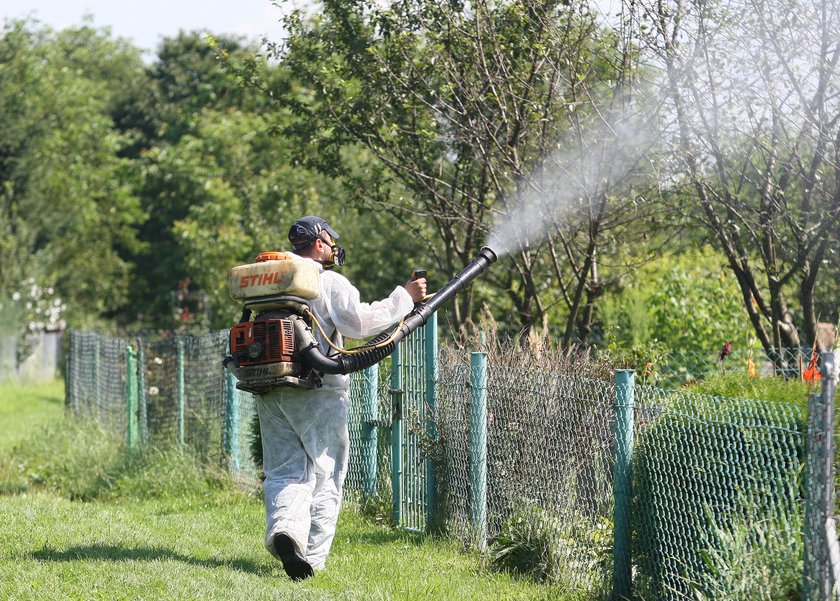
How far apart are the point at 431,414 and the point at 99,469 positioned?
462 cm

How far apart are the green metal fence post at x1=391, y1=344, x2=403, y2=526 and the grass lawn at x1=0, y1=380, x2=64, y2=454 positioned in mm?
6522

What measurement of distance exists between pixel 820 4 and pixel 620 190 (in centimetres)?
215

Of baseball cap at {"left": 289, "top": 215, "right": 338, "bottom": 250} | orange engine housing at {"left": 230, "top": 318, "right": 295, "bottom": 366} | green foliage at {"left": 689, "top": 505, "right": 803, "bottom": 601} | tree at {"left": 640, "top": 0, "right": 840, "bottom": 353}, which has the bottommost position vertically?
green foliage at {"left": 689, "top": 505, "right": 803, "bottom": 601}

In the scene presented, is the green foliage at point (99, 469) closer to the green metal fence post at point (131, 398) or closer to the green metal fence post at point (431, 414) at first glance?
the green metal fence post at point (131, 398)

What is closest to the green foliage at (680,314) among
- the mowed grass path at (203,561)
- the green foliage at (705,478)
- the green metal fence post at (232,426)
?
the green metal fence post at (232,426)

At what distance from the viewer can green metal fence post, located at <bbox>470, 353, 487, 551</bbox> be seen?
698 cm

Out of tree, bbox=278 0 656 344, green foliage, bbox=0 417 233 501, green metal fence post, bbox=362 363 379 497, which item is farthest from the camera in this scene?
green foliage, bbox=0 417 233 501

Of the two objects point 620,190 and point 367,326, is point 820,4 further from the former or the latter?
point 367,326

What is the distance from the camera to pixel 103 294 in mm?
42906

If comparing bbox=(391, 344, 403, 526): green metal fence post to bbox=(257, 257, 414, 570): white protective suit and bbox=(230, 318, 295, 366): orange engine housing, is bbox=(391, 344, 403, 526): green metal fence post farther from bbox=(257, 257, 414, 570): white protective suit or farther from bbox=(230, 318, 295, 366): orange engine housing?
bbox=(230, 318, 295, 366): orange engine housing

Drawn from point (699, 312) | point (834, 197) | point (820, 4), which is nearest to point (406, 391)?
point (834, 197)

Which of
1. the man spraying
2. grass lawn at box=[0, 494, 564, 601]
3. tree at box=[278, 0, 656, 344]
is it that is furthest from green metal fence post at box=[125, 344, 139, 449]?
the man spraying

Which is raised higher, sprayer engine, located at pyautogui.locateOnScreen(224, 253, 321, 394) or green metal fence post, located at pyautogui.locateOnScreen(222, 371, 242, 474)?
sprayer engine, located at pyautogui.locateOnScreen(224, 253, 321, 394)

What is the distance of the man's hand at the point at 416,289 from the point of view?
6.71m
